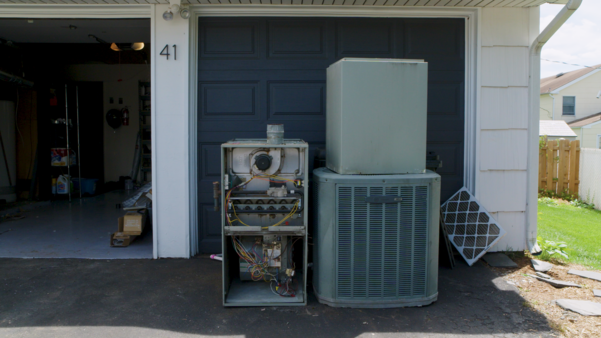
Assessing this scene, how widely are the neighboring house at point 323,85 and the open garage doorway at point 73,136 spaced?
76 cm

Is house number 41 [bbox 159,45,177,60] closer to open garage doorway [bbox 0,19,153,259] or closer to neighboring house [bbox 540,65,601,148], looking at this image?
open garage doorway [bbox 0,19,153,259]

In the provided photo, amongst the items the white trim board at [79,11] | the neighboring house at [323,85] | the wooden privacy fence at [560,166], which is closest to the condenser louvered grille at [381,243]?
the neighboring house at [323,85]

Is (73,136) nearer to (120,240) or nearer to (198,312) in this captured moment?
(120,240)

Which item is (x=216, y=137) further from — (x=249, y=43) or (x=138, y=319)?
(x=138, y=319)

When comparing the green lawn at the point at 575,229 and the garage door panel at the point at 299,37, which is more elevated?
the garage door panel at the point at 299,37

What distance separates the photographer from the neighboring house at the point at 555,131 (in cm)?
1475

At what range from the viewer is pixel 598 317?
2961 mm

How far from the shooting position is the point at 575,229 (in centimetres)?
582

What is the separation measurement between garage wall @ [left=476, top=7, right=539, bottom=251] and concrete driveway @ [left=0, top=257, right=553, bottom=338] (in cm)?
93

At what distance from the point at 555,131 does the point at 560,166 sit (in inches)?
314

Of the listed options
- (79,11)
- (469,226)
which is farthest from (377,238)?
(79,11)

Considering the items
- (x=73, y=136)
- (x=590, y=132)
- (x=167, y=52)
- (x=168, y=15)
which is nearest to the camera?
(x=168, y=15)

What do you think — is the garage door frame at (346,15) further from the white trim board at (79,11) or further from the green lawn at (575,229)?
the green lawn at (575,229)

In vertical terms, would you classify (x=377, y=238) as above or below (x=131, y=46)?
below
